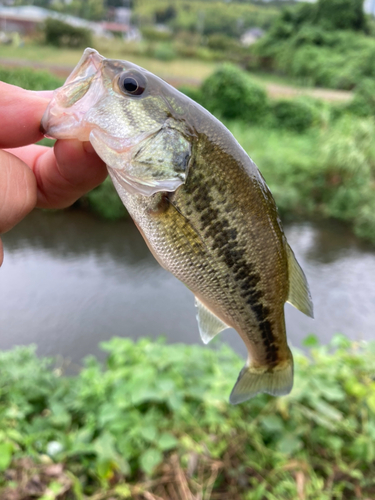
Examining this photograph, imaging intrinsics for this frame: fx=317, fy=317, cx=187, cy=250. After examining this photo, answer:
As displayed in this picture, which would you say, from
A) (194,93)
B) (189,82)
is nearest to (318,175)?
(194,93)

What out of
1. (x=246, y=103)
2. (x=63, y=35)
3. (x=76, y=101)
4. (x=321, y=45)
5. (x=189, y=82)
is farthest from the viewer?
(x=321, y=45)

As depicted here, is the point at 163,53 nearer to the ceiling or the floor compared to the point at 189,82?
nearer to the ceiling

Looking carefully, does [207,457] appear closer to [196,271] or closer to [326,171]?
[196,271]

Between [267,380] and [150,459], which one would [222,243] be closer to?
[267,380]

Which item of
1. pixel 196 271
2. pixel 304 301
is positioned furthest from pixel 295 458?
pixel 196 271

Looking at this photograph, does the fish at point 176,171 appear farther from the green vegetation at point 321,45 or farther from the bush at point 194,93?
the green vegetation at point 321,45

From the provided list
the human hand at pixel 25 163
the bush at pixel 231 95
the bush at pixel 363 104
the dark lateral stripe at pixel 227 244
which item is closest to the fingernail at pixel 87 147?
the human hand at pixel 25 163
